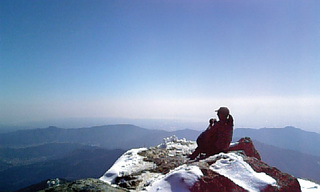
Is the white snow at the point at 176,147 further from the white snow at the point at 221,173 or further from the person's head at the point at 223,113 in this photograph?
the white snow at the point at 221,173

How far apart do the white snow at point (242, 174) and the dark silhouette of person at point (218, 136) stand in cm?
370

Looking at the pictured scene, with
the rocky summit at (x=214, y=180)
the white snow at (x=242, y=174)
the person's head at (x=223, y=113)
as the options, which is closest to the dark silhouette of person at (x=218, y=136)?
the person's head at (x=223, y=113)

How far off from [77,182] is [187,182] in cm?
391

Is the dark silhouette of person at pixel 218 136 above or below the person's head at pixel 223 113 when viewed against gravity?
below

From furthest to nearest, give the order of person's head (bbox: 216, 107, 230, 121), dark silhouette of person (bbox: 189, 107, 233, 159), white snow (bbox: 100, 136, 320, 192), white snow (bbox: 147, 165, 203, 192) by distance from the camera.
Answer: person's head (bbox: 216, 107, 230, 121), dark silhouette of person (bbox: 189, 107, 233, 159), white snow (bbox: 100, 136, 320, 192), white snow (bbox: 147, 165, 203, 192)

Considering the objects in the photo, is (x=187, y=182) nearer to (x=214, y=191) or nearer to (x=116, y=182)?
(x=214, y=191)

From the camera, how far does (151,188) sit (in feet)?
23.0

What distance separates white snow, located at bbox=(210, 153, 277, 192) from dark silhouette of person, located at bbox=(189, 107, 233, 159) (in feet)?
12.1

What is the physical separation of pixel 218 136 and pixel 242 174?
519cm

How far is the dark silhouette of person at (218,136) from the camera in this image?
42.9 ft

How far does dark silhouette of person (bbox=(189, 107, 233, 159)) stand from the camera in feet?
42.9

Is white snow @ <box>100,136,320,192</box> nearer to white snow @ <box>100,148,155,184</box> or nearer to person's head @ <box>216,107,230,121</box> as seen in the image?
white snow @ <box>100,148,155,184</box>

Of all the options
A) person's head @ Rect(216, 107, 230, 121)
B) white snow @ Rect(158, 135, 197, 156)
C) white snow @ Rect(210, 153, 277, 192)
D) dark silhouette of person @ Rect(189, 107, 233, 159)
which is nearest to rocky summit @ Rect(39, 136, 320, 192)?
white snow @ Rect(210, 153, 277, 192)

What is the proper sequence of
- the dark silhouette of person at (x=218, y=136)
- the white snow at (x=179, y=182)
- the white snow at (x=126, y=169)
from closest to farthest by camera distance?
1. the white snow at (x=179, y=182)
2. the white snow at (x=126, y=169)
3. the dark silhouette of person at (x=218, y=136)
